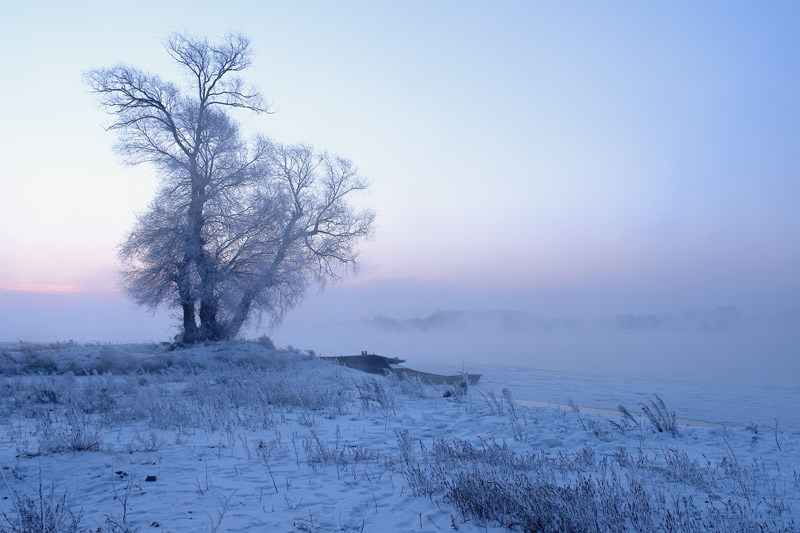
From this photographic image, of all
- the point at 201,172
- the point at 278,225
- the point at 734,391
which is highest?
the point at 201,172

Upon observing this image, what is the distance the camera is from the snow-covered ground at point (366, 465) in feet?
13.4

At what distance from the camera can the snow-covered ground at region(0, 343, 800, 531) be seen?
161 inches

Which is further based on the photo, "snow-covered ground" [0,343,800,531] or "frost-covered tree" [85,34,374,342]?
"frost-covered tree" [85,34,374,342]

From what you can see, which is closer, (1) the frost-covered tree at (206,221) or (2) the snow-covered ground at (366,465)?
(2) the snow-covered ground at (366,465)

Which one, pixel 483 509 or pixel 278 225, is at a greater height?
pixel 278 225

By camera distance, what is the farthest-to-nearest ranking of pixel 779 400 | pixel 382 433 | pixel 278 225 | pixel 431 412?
pixel 278 225 < pixel 779 400 < pixel 431 412 < pixel 382 433

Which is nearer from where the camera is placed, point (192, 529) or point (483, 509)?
point (192, 529)

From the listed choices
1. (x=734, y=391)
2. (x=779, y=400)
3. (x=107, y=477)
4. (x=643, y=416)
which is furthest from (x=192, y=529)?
(x=734, y=391)

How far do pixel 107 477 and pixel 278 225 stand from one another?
19315 mm

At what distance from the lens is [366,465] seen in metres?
5.98

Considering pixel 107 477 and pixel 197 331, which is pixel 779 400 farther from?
pixel 197 331

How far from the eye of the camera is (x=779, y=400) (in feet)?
44.4

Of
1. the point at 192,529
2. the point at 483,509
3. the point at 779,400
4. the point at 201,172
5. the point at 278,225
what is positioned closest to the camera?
the point at 192,529

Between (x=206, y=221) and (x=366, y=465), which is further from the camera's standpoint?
(x=206, y=221)
